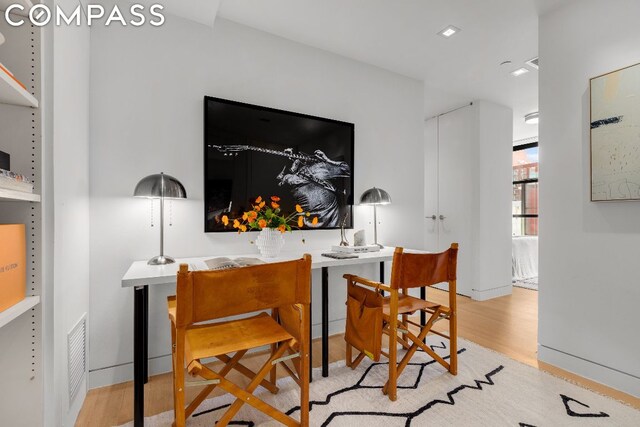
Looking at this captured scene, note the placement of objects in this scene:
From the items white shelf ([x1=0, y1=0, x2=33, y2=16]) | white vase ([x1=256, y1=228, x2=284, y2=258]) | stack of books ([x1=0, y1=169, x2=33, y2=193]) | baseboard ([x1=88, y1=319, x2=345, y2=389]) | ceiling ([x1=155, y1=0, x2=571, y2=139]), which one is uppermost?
ceiling ([x1=155, y1=0, x2=571, y2=139])

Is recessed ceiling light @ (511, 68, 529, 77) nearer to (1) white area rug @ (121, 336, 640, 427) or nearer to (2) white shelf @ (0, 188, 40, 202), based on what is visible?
(1) white area rug @ (121, 336, 640, 427)

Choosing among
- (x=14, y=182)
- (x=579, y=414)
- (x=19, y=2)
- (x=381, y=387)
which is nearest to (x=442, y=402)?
(x=381, y=387)

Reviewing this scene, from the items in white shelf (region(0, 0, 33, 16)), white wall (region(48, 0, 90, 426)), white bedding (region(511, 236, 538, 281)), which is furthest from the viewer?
white bedding (region(511, 236, 538, 281))

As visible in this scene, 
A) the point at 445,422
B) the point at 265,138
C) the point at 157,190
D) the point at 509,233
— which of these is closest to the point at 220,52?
the point at 265,138

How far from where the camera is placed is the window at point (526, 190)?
575 centimetres

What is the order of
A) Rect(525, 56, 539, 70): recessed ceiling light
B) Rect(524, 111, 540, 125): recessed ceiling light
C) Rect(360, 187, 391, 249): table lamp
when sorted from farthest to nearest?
Rect(524, 111, 540, 125): recessed ceiling light → Rect(525, 56, 539, 70): recessed ceiling light → Rect(360, 187, 391, 249): table lamp

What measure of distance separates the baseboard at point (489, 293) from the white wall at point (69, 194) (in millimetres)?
3870

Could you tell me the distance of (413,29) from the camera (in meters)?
2.44

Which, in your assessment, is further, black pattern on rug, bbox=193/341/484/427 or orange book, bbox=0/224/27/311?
black pattern on rug, bbox=193/341/484/427

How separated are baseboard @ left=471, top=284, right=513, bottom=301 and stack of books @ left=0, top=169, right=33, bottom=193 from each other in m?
4.17

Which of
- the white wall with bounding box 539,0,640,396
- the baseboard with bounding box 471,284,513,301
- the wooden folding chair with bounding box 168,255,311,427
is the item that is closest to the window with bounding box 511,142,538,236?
the baseboard with bounding box 471,284,513,301

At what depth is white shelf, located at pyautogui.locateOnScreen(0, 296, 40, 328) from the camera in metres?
0.93

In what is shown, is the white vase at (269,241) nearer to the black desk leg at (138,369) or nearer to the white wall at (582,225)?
the black desk leg at (138,369)

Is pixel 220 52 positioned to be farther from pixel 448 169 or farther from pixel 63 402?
pixel 448 169
